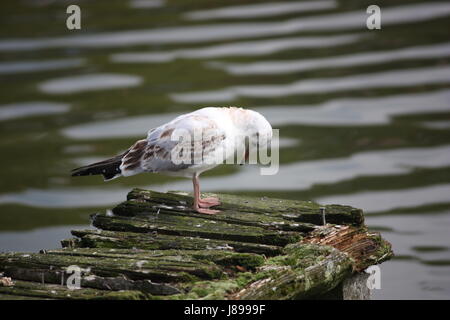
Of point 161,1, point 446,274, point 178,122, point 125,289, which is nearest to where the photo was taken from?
point 125,289

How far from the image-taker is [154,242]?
19.7 feet

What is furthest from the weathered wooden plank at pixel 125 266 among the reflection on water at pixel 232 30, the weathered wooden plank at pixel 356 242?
the reflection on water at pixel 232 30

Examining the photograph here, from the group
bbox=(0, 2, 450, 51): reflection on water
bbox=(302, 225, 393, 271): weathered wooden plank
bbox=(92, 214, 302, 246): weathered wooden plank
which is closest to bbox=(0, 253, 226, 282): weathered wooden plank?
bbox=(92, 214, 302, 246): weathered wooden plank

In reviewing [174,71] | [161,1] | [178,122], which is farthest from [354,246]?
[161,1]

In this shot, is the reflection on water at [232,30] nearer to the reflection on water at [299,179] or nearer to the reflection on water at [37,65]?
the reflection on water at [37,65]

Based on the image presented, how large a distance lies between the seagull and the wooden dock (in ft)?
0.90

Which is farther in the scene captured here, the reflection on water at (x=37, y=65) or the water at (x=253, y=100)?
the reflection on water at (x=37, y=65)

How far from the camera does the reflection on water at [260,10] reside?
17.8 metres

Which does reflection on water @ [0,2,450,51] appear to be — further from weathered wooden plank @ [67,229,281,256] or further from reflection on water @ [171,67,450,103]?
weathered wooden plank @ [67,229,281,256]

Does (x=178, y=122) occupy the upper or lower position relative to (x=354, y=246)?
upper

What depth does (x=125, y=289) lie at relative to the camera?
5273 mm
